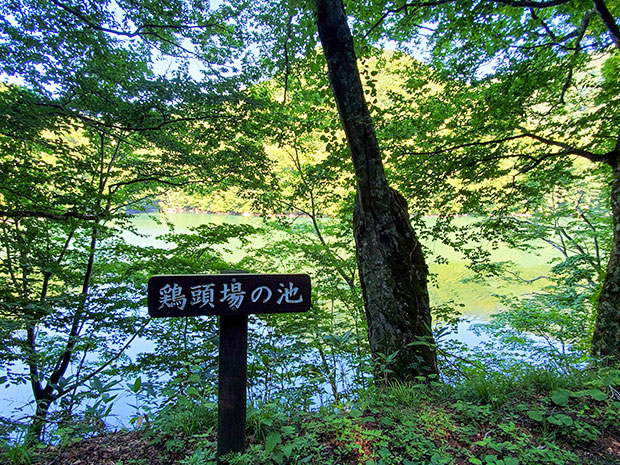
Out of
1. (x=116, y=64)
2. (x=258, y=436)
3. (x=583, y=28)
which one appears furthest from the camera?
(x=583, y=28)

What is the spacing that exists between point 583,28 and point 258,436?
534 cm

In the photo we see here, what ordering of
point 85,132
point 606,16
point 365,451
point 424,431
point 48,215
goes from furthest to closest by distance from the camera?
point 85,132
point 48,215
point 606,16
point 424,431
point 365,451

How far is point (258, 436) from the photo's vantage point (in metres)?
1.58

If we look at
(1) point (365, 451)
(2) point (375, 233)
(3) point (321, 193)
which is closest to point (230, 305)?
(1) point (365, 451)

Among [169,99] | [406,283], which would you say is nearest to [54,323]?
[169,99]

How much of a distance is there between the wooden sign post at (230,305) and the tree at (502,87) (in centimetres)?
286

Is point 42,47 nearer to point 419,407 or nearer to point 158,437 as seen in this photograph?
point 158,437

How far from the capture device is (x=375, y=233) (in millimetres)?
2633

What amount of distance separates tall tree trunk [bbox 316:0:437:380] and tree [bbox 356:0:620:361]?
92 cm

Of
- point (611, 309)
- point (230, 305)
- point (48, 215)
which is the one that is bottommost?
point (611, 309)

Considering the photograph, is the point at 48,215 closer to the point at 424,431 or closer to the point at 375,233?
the point at 375,233

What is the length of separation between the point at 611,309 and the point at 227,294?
362cm

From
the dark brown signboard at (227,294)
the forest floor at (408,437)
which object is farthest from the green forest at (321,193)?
the dark brown signboard at (227,294)

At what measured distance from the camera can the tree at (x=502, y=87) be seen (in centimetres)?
330
